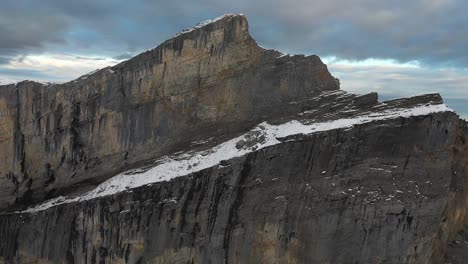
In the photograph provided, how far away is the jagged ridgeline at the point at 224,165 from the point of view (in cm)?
2514

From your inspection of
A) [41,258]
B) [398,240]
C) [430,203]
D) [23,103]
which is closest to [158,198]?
[41,258]

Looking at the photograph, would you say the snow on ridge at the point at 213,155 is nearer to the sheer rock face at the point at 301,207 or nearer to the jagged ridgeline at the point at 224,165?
the jagged ridgeline at the point at 224,165

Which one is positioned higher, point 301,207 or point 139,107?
point 139,107

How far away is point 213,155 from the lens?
26859 mm

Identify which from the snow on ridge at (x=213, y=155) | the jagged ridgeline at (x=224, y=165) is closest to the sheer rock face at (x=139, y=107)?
the jagged ridgeline at (x=224, y=165)

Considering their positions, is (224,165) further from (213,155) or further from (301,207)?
(301,207)

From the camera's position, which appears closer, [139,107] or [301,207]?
[301,207]

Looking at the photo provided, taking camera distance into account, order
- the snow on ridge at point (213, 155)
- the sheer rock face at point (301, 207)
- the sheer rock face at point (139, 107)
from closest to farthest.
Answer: the sheer rock face at point (301, 207) → the snow on ridge at point (213, 155) → the sheer rock face at point (139, 107)

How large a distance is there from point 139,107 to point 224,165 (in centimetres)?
693

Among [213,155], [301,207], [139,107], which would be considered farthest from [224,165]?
[139,107]

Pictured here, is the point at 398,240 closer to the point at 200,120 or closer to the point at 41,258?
the point at 200,120

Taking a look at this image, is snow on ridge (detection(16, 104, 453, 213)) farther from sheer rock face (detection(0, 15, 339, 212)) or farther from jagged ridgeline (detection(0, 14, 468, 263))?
sheer rock face (detection(0, 15, 339, 212))

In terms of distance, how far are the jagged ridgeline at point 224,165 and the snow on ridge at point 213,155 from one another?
3.8 inches

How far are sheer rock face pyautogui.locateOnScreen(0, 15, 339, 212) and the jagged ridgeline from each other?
7 cm
